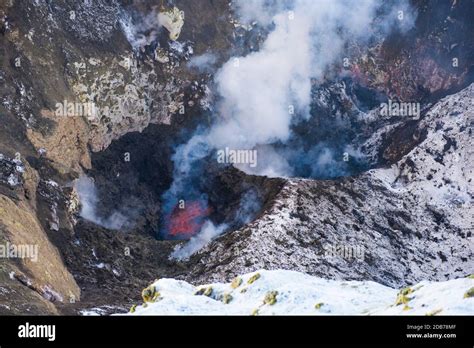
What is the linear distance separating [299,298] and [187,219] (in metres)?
37.5

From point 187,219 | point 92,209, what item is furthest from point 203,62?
point 92,209

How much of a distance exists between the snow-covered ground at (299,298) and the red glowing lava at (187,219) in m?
31.2

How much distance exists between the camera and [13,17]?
6203 centimetres

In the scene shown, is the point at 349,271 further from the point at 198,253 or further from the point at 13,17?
the point at 13,17

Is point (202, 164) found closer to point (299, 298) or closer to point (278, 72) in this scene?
point (278, 72)

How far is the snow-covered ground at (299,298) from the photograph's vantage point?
2605 centimetres

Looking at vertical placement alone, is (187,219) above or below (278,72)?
below

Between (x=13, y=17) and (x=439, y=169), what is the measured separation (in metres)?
34.0

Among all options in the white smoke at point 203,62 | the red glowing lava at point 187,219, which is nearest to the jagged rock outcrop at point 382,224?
the red glowing lava at point 187,219

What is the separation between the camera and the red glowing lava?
65.0 metres

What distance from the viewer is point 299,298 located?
97.7ft

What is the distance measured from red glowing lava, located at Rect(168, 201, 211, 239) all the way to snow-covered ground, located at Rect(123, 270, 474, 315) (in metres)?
31.2

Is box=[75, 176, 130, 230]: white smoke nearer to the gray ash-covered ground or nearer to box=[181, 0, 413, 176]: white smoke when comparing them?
the gray ash-covered ground

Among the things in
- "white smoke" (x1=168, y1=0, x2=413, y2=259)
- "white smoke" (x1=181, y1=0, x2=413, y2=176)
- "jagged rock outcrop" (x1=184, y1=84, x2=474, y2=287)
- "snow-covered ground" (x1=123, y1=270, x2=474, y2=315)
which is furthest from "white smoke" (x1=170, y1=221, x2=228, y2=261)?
"snow-covered ground" (x1=123, y1=270, x2=474, y2=315)
